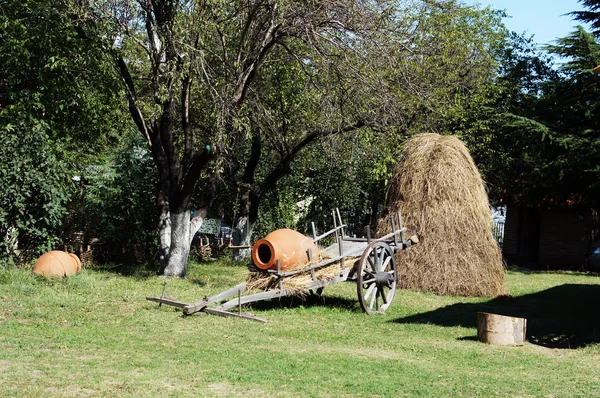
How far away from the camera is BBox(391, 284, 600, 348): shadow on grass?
11.5m

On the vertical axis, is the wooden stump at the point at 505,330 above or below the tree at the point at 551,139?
below

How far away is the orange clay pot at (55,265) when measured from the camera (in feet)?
47.8

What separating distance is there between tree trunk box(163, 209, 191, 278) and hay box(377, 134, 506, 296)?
14.6ft

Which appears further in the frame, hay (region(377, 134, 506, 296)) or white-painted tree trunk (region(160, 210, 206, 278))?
white-painted tree trunk (region(160, 210, 206, 278))

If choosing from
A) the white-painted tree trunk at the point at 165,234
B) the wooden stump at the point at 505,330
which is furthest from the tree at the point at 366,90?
the wooden stump at the point at 505,330

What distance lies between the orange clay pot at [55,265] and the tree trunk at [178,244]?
2110mm

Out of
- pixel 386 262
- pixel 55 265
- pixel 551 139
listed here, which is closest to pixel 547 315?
pixel 386 262

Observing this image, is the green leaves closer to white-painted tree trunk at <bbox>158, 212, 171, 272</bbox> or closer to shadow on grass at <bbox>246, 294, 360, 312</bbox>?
white-painted tree trunk at <bbox>158, 212, 171, 272</bbox>

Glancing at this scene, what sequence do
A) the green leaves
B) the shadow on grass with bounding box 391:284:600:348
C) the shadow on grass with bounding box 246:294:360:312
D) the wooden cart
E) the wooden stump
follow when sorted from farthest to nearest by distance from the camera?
1. the green leaves
2. the shadow on grass with bounding box 246:294:360:312
3. the shadow on grass with bounding box 391:284:600:348
4. the wooden cart
5. the wooden stump

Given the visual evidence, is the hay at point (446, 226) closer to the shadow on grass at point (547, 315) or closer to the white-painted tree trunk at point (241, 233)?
the shadow on grass at point (547, 315)

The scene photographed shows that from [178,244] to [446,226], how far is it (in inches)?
234

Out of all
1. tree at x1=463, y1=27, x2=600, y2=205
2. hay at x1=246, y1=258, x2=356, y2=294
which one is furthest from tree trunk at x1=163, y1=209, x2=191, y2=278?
tree at x1=463, y1=27, x2=600, y2=205

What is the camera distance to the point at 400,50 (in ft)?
55.6

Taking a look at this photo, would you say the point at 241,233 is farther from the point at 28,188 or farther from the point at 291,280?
the point at 291,280
